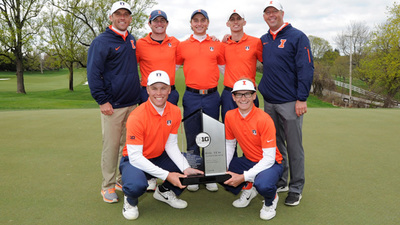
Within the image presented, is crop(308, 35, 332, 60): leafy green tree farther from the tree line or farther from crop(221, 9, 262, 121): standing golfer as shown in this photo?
crop(221, 9, 262, 121): standing golfer

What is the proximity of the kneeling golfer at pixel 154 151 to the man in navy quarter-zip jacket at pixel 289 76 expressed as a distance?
1191mm

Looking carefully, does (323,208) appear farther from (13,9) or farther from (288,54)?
(13,9)

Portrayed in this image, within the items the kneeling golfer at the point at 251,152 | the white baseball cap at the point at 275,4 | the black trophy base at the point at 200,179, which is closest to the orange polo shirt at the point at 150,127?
the black trophy base at the point at 200,179

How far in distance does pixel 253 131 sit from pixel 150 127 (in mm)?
1108

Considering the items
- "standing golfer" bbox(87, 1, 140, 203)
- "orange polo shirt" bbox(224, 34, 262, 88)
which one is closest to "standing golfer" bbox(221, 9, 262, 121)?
"orange polo shirt" bbox(224, 34, 262, 88)

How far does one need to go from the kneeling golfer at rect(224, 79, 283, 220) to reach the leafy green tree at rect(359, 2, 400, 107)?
2886 centimetres

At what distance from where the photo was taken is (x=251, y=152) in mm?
3436

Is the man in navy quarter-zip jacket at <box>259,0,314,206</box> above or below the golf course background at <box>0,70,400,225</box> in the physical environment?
above

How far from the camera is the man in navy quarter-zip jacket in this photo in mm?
3461

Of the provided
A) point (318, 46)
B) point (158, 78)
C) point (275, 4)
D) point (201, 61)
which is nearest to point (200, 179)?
point (158, 78)

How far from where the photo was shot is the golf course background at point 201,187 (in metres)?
2.99

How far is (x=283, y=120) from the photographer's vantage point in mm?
3668

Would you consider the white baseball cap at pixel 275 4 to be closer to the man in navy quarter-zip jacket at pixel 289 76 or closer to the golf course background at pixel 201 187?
the man in navy quarter-zip jacket at pixel 289 76

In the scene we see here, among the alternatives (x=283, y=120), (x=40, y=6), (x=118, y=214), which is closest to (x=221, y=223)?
(x=118, y=214)
